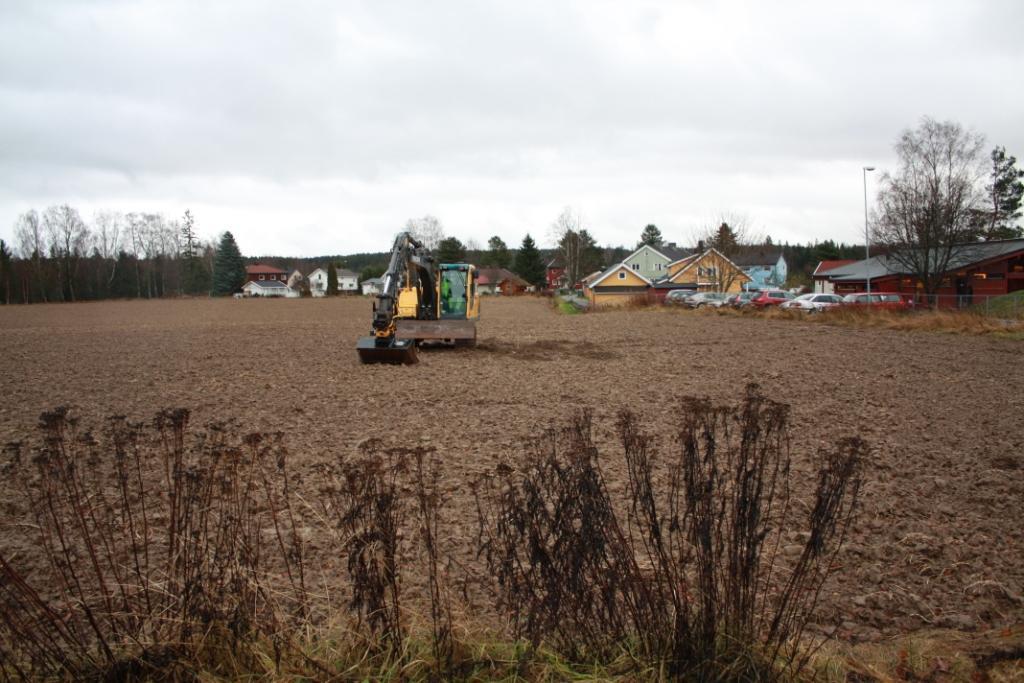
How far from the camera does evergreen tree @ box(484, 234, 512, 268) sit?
13138cm

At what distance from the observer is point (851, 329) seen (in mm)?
28656

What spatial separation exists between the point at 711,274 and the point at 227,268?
7121 cm

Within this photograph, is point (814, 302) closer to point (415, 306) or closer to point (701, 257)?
point (415, 306)

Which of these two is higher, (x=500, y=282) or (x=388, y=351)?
(x=500, y=282)

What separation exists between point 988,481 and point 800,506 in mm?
2332

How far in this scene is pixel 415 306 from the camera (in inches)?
801

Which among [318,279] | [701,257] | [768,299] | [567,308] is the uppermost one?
[318,279]

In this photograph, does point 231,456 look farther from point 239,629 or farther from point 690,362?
point 690,362

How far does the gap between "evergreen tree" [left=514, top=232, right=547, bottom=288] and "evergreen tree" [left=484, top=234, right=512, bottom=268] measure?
83.3ft

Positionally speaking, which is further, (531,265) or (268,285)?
(268,285)

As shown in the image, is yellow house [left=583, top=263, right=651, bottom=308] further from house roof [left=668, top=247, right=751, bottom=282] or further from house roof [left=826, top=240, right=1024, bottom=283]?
house roof [left=826, top=240, right=1024, bottom=283]

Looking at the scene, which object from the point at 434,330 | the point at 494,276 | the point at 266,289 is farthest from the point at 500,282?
the point at 434,330

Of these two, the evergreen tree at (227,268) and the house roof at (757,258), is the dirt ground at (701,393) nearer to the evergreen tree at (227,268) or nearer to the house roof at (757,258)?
the evergreen tree at (227,268)

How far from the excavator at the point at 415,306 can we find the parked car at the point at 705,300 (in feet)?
90.6
